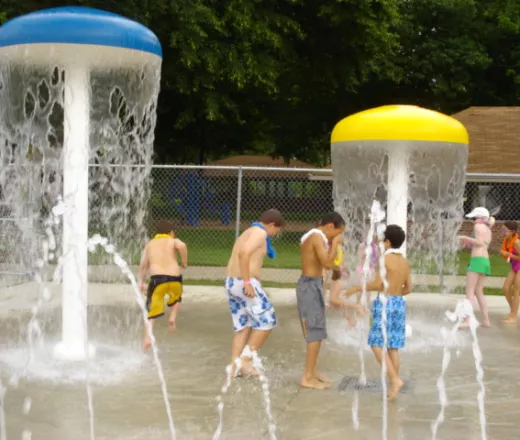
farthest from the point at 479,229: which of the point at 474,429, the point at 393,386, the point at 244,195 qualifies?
the point at 244,195

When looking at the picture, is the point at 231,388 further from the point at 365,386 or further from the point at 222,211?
the point at 222,211

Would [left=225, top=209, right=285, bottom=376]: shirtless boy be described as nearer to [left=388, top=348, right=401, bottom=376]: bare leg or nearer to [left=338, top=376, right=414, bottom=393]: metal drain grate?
[left=338, top=376, right=414, bottom=393]: metal drain grate

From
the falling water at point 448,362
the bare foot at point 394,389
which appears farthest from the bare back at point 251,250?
the falling water at point 448,362

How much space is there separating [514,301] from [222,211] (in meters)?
15.7

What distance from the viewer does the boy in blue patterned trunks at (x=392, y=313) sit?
6.25m

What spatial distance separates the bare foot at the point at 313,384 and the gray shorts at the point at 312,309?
1.17 feet

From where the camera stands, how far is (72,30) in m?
6.68

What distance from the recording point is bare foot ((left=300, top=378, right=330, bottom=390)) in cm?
656

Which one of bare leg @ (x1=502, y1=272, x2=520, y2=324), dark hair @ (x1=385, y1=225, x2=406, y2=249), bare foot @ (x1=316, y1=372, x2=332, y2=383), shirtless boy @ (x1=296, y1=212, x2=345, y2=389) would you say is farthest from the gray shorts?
bare leg @ (x1=502, y1=272, x2=520, y2=324)

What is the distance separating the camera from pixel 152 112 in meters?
8.18

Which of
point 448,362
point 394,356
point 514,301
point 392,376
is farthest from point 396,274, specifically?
point 514,301

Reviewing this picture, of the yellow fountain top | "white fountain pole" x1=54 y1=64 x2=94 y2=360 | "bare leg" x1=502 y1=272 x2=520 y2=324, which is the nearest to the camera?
"white fountain pole" x1=54 y1=64 x2=94 y2=360

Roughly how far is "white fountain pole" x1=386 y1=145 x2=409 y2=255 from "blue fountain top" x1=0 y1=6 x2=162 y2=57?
3.41m

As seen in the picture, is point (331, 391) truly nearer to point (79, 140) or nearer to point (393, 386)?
point (393, 386)
